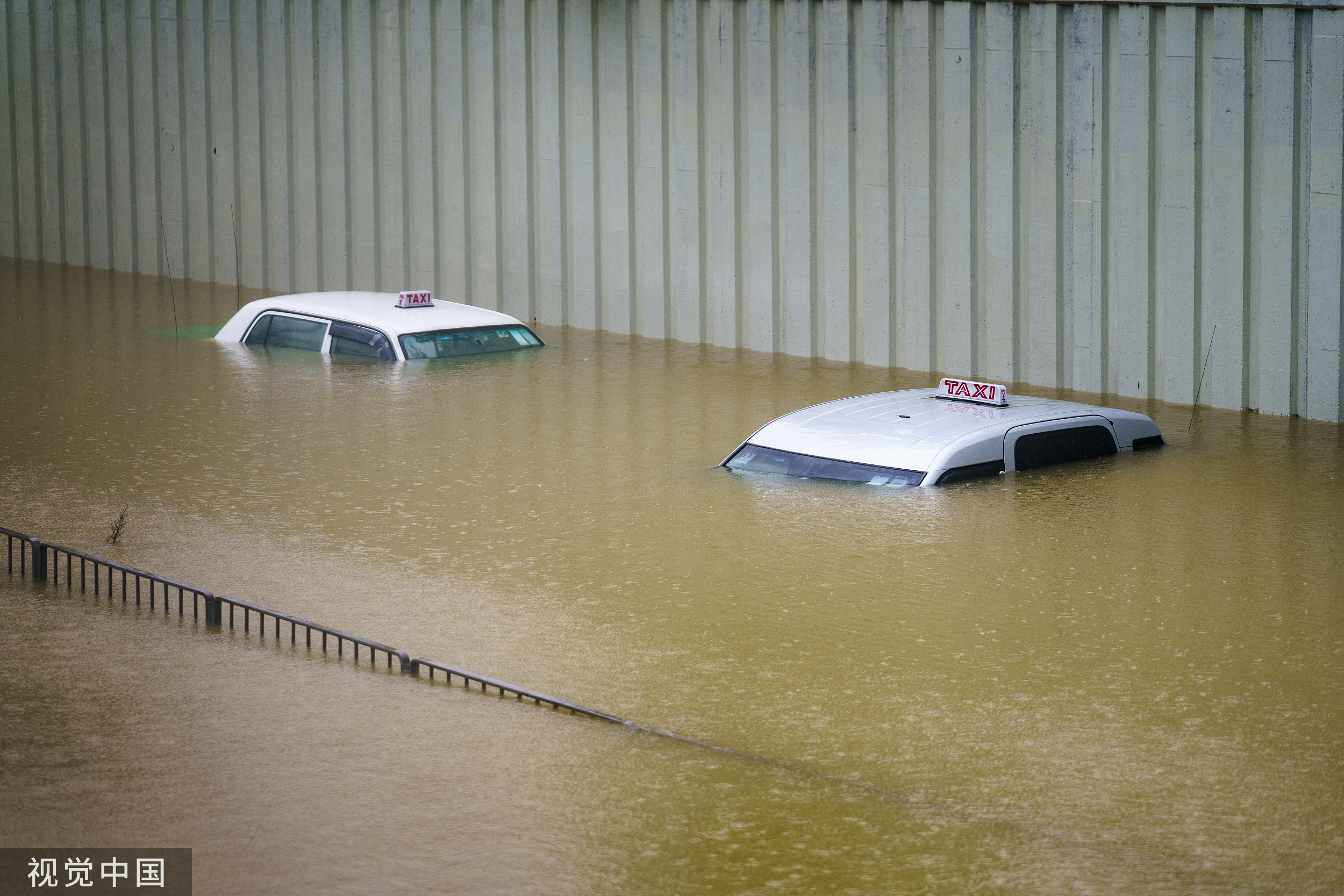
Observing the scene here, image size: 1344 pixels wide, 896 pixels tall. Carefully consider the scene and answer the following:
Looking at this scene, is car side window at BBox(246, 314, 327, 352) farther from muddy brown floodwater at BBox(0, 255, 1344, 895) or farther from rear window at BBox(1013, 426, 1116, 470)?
rear window at BBox(1013, 426, 1116, 470)

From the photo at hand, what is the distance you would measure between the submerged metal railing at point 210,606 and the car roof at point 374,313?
6607 mm

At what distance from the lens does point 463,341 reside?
696 inches

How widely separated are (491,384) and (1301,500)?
23.7 ft

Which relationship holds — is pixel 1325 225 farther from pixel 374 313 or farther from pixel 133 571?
pixel 133 571

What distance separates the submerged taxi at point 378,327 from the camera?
17375 mm

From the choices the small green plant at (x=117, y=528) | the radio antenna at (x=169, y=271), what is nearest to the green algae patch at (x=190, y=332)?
the radio antenna at (x=169, y=271)

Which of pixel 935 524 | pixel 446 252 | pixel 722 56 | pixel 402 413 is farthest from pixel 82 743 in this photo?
pixel 446 252

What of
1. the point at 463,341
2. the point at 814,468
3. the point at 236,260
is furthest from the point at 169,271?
the point at 814,468

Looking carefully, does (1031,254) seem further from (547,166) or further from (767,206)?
(547,166)

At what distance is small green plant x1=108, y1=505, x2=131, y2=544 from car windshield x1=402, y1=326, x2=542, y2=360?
6.03 meters

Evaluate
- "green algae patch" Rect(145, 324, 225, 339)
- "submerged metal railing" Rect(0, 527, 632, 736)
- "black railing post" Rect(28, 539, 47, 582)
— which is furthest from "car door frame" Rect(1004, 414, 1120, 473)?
"green algae patch" Rect(145, 324, 225, 339)

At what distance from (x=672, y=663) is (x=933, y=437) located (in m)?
3.91

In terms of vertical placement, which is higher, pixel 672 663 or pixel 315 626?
pixel 315 626

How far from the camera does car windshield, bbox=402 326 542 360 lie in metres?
17.3
